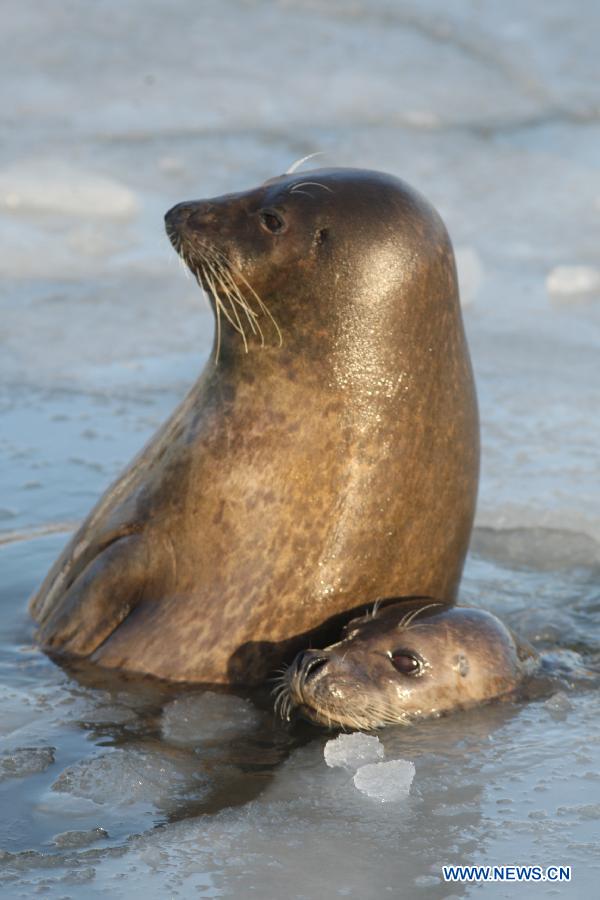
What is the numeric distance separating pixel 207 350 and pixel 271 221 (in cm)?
375

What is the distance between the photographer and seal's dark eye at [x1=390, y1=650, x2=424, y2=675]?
4.48 meters

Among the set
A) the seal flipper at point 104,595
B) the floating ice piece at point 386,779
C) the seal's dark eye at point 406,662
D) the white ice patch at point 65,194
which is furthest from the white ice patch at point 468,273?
the floating ice piece at point 386,779

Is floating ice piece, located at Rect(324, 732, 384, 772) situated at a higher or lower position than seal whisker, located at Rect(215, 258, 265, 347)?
lower

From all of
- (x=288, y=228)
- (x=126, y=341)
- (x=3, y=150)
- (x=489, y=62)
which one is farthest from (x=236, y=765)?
(x=489, y=62)

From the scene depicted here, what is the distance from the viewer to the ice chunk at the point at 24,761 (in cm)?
397

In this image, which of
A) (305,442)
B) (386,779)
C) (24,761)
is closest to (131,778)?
(24,761)

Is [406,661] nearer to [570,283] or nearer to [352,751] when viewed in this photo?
[352,751]

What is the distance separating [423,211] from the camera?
469 centimetres

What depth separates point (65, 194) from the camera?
34.9ft

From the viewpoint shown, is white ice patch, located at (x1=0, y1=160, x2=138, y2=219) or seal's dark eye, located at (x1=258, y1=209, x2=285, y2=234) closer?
seal's dark eye, located at (x1=258, y1=209, x2=285, y2=234)

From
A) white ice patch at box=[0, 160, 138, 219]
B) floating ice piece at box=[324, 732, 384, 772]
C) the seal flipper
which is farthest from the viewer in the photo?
white ice patch at box=[0, 160, 138, 219]

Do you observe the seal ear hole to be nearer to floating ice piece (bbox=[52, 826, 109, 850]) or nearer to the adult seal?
the adult seal

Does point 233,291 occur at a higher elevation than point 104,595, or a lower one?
higher

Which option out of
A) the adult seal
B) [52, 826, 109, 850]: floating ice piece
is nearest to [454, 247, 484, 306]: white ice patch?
the adult seal
